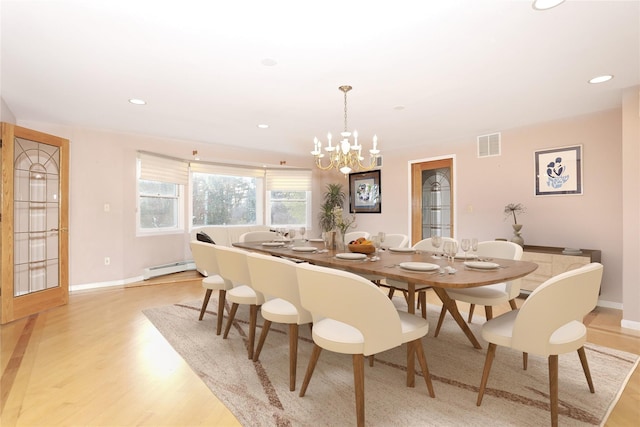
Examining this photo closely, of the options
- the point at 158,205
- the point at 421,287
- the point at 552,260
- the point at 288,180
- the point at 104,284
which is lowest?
the point at 104,284

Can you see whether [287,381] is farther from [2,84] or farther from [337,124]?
[2,84]

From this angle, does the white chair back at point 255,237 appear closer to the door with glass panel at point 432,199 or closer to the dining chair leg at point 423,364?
the dining chair leg at point 423,364

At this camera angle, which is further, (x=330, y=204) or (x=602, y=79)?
(x=330, y=204)

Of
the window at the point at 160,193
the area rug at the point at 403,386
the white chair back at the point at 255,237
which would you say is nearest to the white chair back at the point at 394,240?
the area rug at the point at 403,386

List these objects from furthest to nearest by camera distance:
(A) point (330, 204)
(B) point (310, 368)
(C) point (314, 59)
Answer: (A) point (330, 204) < (C) point (314, 59) < (B) point (310, 368)

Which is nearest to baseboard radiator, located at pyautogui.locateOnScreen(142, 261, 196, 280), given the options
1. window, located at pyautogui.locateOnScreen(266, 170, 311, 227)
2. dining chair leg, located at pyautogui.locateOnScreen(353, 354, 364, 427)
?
window, located at pyautogui.locateOnScreen(266, 170, 311, 227)

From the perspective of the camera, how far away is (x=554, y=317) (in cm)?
165

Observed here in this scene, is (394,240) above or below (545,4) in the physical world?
below

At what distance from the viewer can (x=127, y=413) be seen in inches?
73.2

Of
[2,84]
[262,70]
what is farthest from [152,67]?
[2,84]

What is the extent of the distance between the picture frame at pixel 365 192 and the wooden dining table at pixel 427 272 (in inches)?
140

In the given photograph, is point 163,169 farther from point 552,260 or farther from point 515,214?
point 552,260

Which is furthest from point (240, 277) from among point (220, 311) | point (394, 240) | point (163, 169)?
point (163, 169)

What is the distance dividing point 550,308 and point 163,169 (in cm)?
544
